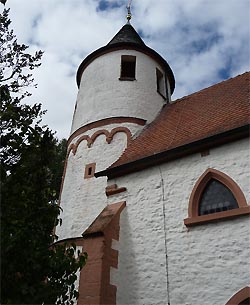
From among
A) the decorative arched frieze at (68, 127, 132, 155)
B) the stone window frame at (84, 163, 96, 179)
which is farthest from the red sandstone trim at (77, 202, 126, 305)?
the decorative arched frieze at (68, 127, 132, 155)

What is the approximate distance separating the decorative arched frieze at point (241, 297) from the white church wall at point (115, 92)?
24.4ft

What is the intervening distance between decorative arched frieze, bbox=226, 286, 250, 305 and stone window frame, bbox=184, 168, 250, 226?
55.3 inches

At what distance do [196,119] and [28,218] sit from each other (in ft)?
21.5

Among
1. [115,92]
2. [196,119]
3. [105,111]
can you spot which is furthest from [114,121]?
[196,119]

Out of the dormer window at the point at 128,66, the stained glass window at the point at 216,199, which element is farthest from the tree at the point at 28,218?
the dormer window at the point at 128,66

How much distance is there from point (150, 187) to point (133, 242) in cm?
136

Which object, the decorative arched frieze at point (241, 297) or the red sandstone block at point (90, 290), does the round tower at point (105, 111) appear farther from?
the decorative arched frieze at point (241, 297)

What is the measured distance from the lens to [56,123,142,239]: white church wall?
10719mm

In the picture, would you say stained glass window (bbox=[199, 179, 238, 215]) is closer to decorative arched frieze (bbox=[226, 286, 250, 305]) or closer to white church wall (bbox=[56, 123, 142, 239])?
decorative arched frieze (bbox=[226, 286, 250, 305])

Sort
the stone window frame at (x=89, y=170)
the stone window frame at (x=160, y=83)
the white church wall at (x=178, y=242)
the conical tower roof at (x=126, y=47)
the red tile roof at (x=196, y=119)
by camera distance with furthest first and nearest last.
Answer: the conical tower roof at (x=126, y=47) < the stone window frame at (x=160, y=83) < the stone window frame at (x=89, y=170) < the red tile roof at (x=196, y=119) < the white church wall at (x=178, y=242)

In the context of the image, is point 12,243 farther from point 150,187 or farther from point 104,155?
point 104,155

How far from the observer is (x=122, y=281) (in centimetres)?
795

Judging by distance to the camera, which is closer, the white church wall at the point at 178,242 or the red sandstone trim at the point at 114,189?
the white church wall at the point at 178,242

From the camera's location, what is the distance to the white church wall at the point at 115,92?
13008mm
